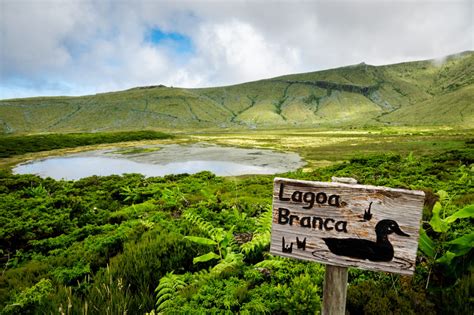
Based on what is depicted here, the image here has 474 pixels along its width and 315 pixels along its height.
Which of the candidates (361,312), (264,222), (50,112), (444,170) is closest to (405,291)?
(361,312)

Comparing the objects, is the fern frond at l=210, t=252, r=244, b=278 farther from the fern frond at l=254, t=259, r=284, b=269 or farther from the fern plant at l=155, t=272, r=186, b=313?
the fern plant at l=155, t=272, r=186, b=313

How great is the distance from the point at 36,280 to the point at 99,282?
136 centimetres

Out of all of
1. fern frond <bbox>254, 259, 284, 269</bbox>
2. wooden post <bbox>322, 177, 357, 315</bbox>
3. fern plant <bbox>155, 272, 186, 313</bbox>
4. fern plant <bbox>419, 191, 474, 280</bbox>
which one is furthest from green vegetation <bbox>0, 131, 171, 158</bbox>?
fern plant <bbox>419, 191, 474, 280</bbox>

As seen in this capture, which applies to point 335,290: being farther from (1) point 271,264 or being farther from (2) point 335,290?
(1) point 271,264

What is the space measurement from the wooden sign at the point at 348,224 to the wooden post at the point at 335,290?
0.18m

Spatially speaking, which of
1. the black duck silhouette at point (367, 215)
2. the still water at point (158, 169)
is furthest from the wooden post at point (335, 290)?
the still water at point (158, 169)

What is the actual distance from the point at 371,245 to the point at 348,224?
25cm

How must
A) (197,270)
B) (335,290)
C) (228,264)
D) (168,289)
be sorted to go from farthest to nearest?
(197,270) < (228,264) < (168,289) < (335,290)

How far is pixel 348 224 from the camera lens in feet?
8.41

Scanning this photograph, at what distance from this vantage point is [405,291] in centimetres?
367

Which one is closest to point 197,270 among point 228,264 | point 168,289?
point 228,264

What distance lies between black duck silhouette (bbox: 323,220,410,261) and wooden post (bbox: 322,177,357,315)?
23 cm

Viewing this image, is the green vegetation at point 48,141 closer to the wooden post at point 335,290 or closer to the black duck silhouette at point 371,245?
the wooden post at point 335,290

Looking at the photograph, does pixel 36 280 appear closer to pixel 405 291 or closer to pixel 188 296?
pixel 188 296
